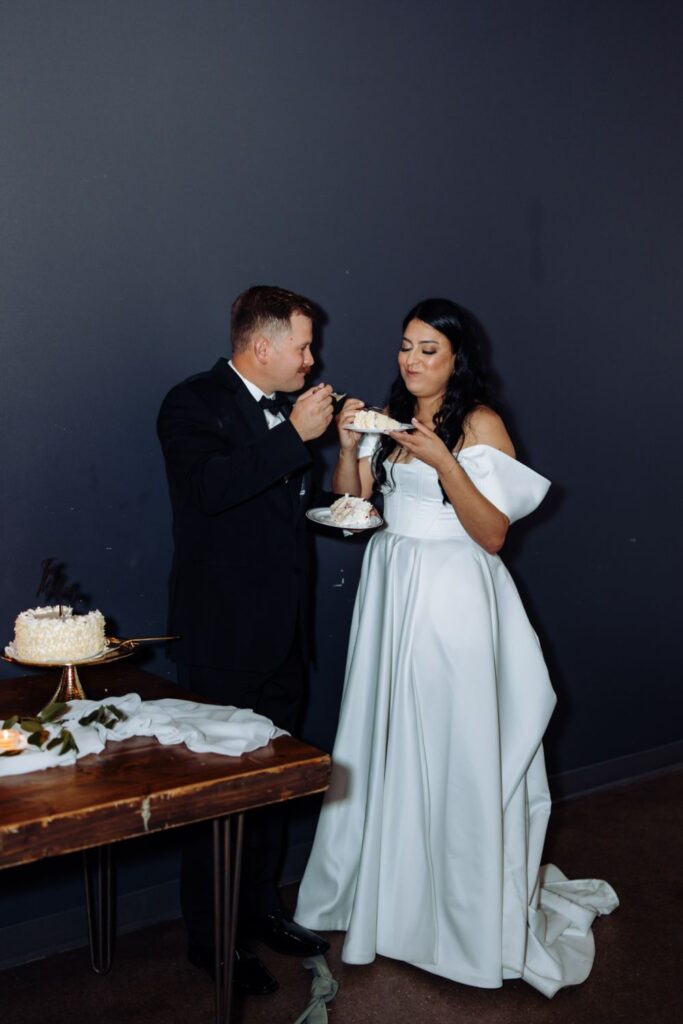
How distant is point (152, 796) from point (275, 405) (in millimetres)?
1302

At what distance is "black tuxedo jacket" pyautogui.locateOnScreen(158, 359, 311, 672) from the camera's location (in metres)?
2.59

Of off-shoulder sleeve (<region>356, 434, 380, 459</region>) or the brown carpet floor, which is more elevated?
off-shoulder sleeve (<region>356, 434, 380, 459</region>)

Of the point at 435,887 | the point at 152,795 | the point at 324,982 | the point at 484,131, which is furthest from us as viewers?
the point at 484,131

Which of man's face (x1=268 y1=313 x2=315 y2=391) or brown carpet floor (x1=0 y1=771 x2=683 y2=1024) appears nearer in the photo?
brown carpet floor (x1=0 y1=771 x2=683 y2=1024)

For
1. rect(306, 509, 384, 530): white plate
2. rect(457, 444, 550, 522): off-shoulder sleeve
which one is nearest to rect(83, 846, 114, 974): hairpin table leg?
rect(306, 509, 384, 530): white plate

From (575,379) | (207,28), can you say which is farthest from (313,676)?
(207,28)

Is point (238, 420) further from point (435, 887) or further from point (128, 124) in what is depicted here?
point (435, 887)

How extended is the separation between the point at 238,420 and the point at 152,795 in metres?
1.17

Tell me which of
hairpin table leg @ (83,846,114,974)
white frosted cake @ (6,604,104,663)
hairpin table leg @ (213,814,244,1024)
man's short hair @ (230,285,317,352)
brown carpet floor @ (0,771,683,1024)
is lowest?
brown carpet floor @ (0,771,683,1024)

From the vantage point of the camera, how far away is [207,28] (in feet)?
9.44

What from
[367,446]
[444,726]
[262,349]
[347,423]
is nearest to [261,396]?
[262,349]

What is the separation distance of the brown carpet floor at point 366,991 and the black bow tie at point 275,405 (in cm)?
150

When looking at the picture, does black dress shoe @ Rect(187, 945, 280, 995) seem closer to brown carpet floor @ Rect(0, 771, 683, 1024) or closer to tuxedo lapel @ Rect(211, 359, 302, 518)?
brown carpet floor @ Rect(0, 771, 683, 1024)

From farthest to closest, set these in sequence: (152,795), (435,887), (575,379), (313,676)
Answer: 1. (575,379)
2. (313,676)
3. (435,887)
4. (152,795)
